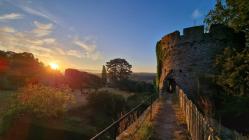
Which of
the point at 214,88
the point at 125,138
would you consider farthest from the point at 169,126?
the point at 214,88

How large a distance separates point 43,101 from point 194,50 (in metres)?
15.3

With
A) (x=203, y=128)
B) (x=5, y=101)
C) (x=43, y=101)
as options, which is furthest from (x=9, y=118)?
(x=203, y=128)

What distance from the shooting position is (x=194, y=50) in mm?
23406

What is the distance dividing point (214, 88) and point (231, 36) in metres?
5.36

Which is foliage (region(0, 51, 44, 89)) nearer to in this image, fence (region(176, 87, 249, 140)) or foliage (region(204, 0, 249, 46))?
foliage (region(204, 0, 249, 46))

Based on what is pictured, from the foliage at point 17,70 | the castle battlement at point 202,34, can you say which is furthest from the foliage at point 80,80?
the castle battlement at point 202,34

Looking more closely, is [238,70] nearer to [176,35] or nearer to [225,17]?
[225,17]

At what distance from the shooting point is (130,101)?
36.1m

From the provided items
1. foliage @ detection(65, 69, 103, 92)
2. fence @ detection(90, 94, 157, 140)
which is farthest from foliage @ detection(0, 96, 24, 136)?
foliage @ detection(65, 69, 103, 92)

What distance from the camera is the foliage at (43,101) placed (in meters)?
21.3

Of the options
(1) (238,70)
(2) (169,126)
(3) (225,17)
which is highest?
(3) (225,17)

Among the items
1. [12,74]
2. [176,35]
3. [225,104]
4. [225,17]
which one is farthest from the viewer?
[12,74]

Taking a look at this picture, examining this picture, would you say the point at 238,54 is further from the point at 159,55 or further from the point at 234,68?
the point at 159,55

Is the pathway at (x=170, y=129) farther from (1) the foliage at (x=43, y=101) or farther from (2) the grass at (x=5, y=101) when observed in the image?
(2) the grass at (x=5, y=101)
